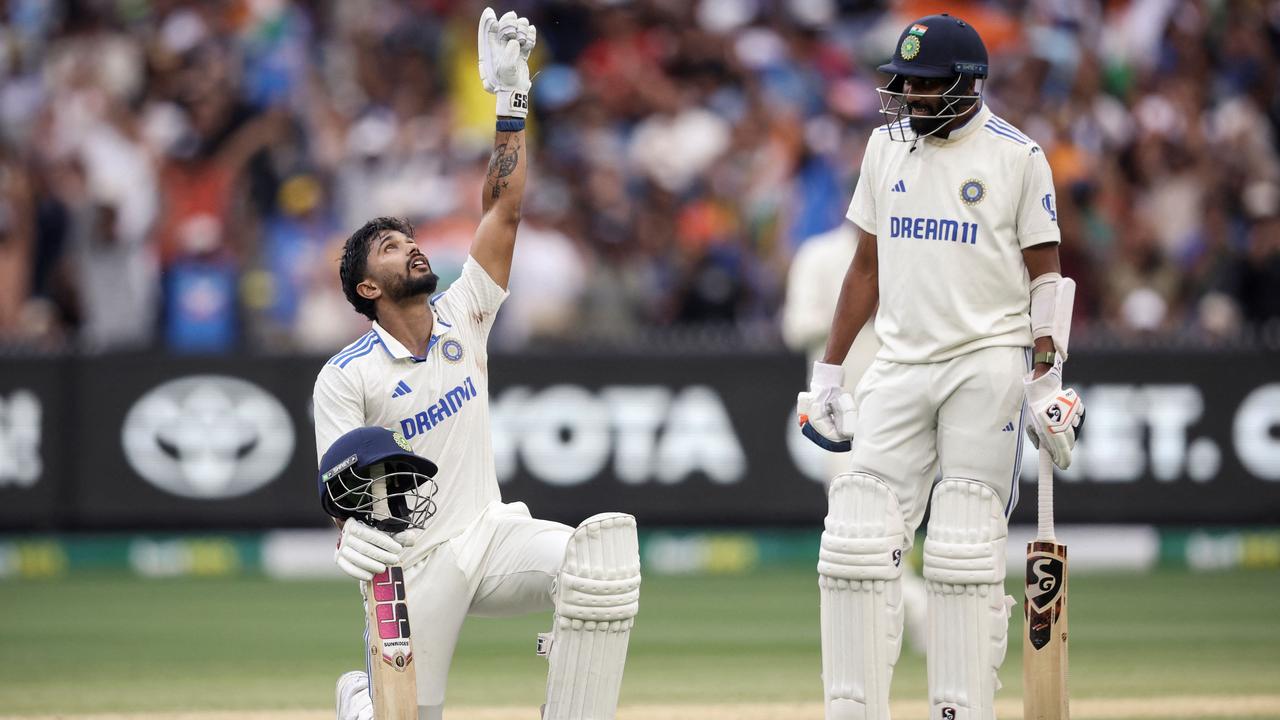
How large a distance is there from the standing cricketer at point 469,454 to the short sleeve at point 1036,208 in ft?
4.59

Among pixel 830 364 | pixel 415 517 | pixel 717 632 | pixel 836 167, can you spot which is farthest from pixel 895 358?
pixel 836 167

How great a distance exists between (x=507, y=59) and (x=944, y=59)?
1307mm

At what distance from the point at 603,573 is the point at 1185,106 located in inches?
357

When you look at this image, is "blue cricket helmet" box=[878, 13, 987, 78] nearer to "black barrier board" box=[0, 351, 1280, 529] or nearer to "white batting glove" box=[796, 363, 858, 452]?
"white batting glove" box=[796, 363, 858, 452]

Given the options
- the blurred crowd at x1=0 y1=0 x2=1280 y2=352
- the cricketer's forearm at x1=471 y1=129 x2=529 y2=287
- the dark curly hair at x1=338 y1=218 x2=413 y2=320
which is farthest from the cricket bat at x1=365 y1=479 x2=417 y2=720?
the blurred crowd at x1=0 y1=0 x2=1280 y2=352

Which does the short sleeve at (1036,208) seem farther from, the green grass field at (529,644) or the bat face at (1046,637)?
the green grass field at (529,644)

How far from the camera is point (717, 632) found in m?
8.97

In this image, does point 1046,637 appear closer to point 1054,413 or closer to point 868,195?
point 1054,413

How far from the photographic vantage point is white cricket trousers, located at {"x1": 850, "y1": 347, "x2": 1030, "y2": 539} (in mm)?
5234

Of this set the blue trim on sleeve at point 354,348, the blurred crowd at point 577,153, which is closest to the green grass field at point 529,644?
the blurred crowd at point 577,153

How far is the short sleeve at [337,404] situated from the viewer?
5.12 meters

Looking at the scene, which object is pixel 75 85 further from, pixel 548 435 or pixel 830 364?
pixel 830 364

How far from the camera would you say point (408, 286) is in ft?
17.6

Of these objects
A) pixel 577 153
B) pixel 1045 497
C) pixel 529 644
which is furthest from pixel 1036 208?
pixel 577 153
